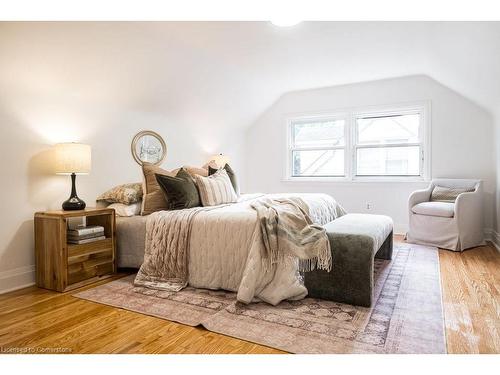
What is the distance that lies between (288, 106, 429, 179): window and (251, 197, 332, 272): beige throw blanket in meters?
3.27

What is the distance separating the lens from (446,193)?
425 centimetres

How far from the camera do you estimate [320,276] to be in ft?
7.59

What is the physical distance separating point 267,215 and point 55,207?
2.00 m

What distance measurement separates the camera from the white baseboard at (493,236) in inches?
155

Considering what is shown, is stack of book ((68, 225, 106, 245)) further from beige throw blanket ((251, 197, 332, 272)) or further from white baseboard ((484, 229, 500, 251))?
white baseboard ((484, 229, 500, 251))

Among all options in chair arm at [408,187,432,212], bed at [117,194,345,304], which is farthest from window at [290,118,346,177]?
bed at [117,194,345,304]

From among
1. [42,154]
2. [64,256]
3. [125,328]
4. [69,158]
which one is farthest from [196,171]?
[125,328]

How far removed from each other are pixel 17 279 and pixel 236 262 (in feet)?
5.98

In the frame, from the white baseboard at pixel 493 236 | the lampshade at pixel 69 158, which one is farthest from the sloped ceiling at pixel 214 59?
the white baseboard at pixel 493 236

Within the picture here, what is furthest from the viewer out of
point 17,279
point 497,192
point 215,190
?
point 497,192

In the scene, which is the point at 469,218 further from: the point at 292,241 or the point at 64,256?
the point at 64,256

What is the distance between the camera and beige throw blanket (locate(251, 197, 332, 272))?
7.21 ft
